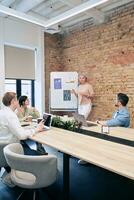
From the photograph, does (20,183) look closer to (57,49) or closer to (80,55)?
(80,55)

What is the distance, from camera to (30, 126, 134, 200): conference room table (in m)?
1.65

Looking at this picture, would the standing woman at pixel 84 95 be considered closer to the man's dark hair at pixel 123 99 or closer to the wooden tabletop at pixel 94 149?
the man's dark hair at pixel 123 99

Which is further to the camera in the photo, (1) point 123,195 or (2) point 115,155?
(1) point 123,195

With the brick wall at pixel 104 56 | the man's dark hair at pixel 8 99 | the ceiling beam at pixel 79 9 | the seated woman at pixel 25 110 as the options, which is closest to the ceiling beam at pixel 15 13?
the ceiling beam at pixel 79 9

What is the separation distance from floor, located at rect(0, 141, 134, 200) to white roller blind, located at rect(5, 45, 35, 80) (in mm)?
3455

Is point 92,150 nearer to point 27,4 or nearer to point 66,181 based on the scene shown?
point 66,181

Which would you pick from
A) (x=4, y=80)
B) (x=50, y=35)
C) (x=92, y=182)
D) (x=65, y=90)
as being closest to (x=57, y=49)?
(x=50, y=35)

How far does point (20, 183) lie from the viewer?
1.94 metres

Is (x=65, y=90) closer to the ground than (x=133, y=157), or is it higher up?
higher up

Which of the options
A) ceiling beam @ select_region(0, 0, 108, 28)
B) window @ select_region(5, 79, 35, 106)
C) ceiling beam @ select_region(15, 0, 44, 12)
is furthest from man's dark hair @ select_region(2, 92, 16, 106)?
window @ select_region(5, 79, 35, 106)

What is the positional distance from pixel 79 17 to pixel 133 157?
470 cm

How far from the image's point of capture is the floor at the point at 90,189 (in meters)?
2.52

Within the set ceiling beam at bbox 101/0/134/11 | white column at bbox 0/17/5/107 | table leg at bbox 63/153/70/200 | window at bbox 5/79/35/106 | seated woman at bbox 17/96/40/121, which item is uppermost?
ceiling beam at bbox 101/0/134/11

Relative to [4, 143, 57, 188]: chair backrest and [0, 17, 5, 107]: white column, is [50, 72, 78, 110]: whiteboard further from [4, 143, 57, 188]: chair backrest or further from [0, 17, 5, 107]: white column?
[4, 143, 57, 188]: chair backrest
